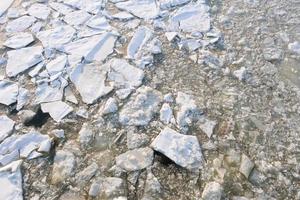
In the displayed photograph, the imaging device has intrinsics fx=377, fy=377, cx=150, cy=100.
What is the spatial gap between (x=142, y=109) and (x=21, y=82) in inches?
46.2

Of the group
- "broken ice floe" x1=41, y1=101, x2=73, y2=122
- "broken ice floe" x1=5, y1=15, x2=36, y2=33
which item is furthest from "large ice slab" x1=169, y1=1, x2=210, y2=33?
"broken ice floe" x1=5, y1=15, x2=36, y2=33

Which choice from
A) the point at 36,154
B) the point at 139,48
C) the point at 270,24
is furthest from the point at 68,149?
the point at 270,24

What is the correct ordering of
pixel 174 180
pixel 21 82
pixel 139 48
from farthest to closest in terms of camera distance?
pixel 139 48, pixel 21 82, pixel 174 180

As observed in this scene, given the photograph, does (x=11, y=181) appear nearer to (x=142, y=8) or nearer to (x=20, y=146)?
(x=20, y=146)

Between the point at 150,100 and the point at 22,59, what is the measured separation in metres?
1.37

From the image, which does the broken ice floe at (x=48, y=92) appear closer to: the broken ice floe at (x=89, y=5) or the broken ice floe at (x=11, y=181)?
the broken ice floe at (x=11, y=181)

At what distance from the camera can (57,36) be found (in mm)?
3852

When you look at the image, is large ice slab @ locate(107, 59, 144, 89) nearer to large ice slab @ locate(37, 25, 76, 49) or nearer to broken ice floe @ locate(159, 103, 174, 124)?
broken ice floe @ locate(159, 103, 174, 124)

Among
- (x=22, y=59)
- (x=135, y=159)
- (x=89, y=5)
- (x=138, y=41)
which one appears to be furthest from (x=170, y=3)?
(x=135, y=159)

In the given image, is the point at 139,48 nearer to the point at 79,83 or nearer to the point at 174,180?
the point at 79,83

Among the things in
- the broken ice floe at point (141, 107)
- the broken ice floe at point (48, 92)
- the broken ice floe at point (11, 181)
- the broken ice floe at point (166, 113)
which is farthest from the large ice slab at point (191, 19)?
the broken ice floe at point (11, 181)

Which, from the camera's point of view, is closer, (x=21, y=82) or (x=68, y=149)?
(x=68, y=149)

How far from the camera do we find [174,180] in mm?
2615

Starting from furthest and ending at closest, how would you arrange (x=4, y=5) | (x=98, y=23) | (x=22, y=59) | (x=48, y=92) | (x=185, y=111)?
(x=4, y=5), (x=98, y=23), (x=22, y=59), (x=48, y=92), (x=185, y=111)
